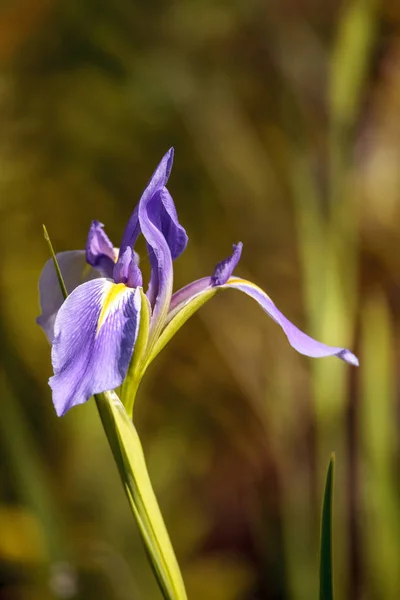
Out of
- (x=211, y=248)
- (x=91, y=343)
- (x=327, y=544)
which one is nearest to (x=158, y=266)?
(x=91, y=343)

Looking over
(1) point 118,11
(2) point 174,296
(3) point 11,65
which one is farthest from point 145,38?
(2) point 174,296

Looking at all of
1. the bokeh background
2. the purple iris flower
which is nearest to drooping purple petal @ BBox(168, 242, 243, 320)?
the purple iris flower

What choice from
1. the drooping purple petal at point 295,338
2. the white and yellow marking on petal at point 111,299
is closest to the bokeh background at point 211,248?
the drooping purple petal at point 295,338

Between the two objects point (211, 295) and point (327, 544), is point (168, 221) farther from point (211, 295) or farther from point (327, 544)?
point (327, 544)

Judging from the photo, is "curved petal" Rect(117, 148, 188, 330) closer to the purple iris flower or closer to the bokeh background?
the purple iris flower

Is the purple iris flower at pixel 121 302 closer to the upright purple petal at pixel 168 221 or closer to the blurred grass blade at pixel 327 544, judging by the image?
the upright purple petal at pixel 168 221
